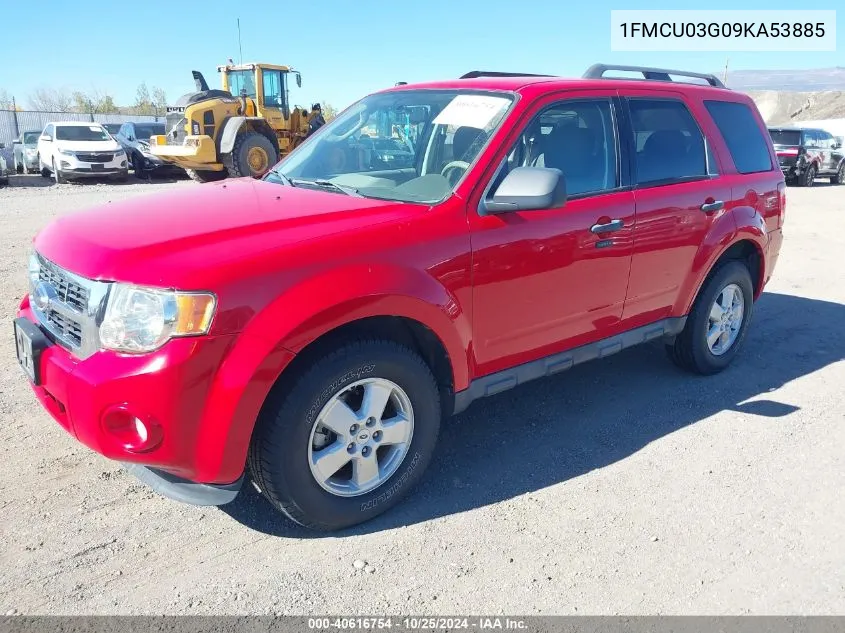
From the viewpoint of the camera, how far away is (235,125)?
16344 millimetres

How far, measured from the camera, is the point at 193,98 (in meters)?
17.2

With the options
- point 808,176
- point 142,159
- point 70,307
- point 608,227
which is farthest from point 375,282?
point 808,176

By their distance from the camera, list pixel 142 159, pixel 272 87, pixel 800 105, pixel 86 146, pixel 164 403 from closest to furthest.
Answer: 1. pixel 164 403
2. pixel 272 87
3. pixel 86 146
4. pixel 142 159
5. pixel 800 105

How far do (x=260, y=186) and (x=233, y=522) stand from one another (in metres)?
1.75

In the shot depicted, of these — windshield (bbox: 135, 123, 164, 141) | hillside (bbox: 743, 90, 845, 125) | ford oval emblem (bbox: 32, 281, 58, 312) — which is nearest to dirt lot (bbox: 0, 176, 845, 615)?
ford oval emblem (bbox: 32, 281, 58, 312)

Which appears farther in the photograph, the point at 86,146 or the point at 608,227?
the point at 86,146

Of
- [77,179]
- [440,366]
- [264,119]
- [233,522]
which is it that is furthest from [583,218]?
[77,179]

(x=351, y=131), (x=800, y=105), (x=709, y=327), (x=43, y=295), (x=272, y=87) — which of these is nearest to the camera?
(x=43, y=295)

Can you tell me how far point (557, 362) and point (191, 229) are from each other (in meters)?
2.03

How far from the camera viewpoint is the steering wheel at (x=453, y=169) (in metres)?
3.28

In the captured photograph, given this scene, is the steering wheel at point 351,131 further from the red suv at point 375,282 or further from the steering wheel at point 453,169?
the steering wheel at point 453,169

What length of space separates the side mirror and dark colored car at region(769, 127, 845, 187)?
19910mm

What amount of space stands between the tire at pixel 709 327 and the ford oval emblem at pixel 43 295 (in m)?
3.81

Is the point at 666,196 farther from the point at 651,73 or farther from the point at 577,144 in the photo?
the point at 651,73
